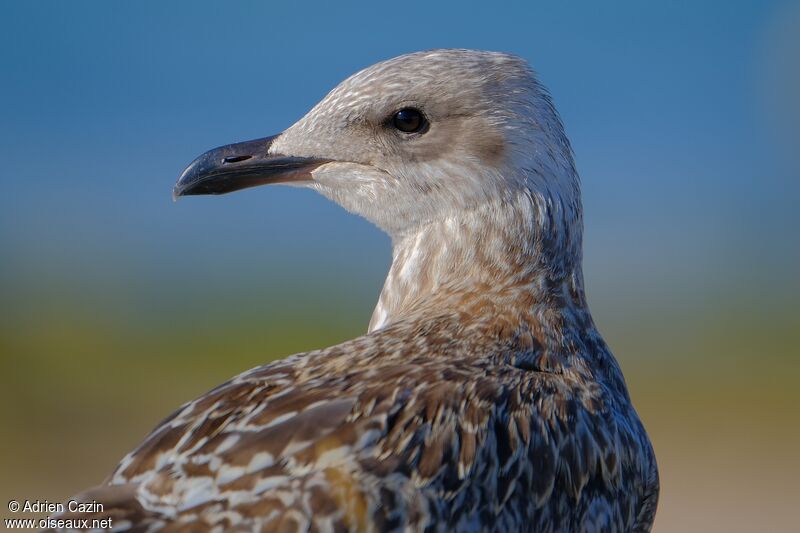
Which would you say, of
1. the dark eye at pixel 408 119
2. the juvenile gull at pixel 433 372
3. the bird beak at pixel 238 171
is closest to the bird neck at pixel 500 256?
the juvenile gull at pixel 433 372

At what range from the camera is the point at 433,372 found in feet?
13.3

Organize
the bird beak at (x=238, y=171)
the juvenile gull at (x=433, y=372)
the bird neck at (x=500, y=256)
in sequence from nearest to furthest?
1. the juvenile gull at (x=433, y=372)
2. the bird neck at (x=500, y=256)
3. the bird beak at (x=238, y=171)

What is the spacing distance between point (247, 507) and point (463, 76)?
7.52ft

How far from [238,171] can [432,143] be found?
84 cm

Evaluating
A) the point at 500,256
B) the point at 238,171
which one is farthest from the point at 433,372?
the point at 238,171

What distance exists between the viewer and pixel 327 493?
136 inches

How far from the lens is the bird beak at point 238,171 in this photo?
5.14 metres

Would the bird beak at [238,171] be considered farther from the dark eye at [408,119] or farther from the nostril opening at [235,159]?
the dark eye at [408,119]

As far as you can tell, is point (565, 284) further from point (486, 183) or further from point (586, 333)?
point (486, 183)

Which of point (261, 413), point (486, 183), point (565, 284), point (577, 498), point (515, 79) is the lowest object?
point (577, 498)

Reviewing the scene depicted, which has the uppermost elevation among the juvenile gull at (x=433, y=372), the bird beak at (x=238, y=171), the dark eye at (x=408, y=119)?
the dark eye at (x=408, y=119)

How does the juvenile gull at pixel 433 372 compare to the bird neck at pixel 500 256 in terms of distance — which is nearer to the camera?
the juvenile gull at pixel 433 372

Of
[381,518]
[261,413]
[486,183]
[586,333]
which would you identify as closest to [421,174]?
[486,183]

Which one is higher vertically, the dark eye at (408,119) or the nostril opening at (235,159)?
the dark eye at (408,119)
